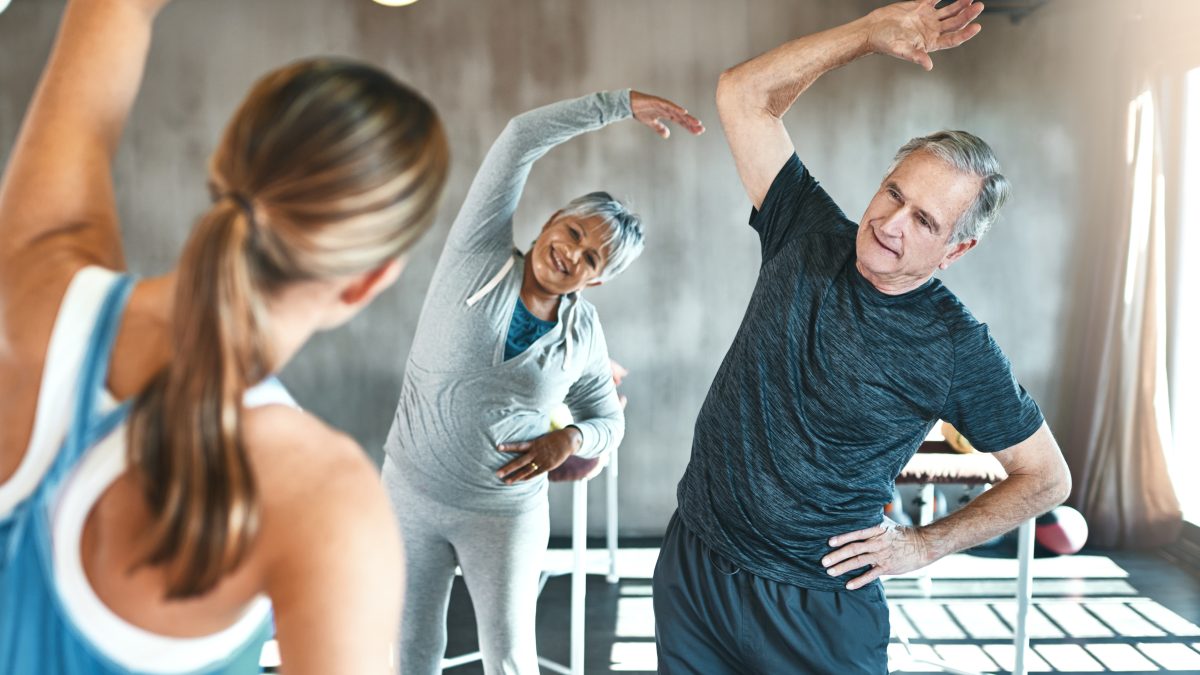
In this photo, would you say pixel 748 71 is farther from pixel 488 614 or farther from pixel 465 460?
pixel 488 614

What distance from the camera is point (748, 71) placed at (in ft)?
5.71

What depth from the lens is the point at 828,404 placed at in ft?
5.36

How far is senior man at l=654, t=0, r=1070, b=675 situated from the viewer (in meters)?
1.60

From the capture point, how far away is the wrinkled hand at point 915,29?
158cm

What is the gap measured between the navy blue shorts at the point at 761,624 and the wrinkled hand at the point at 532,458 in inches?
15.8

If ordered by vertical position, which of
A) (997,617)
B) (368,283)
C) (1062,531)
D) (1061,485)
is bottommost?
(997,617)

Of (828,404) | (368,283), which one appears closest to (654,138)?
(828,404)

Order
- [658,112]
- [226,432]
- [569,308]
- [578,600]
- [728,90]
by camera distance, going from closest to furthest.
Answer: [226,432], [728,90], [658,112], [569,308], [578,600]

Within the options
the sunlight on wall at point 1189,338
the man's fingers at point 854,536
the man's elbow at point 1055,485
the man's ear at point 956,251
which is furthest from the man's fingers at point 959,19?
the sunlight on wall at point 1189,338

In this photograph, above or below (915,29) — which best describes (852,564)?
below

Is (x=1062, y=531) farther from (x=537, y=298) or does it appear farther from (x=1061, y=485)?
(x=537, y=298)

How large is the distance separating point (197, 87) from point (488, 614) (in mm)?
3768

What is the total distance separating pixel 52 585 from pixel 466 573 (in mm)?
1561

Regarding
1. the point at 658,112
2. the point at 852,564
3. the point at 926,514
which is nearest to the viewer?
the point at 852,564
